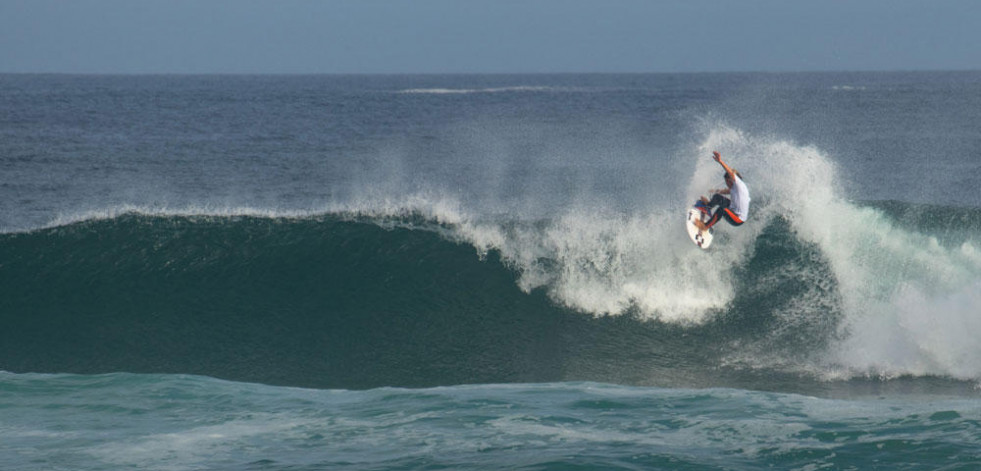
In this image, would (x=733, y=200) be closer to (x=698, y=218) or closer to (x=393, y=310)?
(x=698, y=218)

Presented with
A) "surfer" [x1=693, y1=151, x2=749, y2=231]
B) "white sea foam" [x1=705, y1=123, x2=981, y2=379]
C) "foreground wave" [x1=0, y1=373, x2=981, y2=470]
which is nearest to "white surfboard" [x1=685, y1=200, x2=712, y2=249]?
"surfer" [x1=693, y1=151, x2=749, y2=231]

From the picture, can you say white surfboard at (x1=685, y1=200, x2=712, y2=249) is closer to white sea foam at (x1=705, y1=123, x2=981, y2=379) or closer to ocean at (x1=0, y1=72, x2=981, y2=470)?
ocean at (x1=0, y1=72, x2=981, y2=470)

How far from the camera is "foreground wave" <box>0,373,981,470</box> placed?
7020mm

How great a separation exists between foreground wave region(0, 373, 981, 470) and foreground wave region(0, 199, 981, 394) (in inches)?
43.4

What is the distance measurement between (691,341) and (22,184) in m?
25.1

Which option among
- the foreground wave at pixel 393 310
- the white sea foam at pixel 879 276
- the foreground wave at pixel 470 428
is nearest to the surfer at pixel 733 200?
the foreground wave at pixel 393 310

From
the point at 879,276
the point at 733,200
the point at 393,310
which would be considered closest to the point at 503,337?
the point at 393,310

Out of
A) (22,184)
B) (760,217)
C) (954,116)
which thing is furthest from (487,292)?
(954,116)

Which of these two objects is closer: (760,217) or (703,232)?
(703,232)

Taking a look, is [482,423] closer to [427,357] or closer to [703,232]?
[427,357]

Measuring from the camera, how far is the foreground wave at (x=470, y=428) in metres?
7.02

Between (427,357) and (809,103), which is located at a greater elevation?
(809,103)

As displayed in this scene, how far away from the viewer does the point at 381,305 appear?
42.2 ft

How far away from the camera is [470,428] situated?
25.8ft
